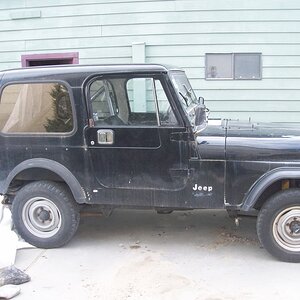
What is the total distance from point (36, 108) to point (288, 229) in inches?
107

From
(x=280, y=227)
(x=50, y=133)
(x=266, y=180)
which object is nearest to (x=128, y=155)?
(x=50, y=133)

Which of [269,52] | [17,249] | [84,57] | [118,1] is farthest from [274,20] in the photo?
[17,249]

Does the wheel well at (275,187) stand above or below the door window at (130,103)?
below

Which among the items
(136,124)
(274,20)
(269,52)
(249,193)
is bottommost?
(249,193)

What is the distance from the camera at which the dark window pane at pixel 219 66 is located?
8062 millimetres

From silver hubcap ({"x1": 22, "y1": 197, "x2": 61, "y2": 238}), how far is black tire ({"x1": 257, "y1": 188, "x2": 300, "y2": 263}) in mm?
2031

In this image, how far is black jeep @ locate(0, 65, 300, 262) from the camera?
4.36m

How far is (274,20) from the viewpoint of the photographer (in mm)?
7812

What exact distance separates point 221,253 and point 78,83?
2.19 meters

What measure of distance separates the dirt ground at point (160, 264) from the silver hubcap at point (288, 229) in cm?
20

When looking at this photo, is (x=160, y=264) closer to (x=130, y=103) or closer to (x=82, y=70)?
(x=130, y=103)

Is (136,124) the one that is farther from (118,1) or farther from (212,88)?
(118,1)

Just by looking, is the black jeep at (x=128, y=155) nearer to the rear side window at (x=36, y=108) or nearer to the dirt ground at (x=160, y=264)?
the rear side window at (x=36, y=108)

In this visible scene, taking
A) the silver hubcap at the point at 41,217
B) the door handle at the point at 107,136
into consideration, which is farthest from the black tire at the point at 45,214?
the door handle at the point at 107,136
